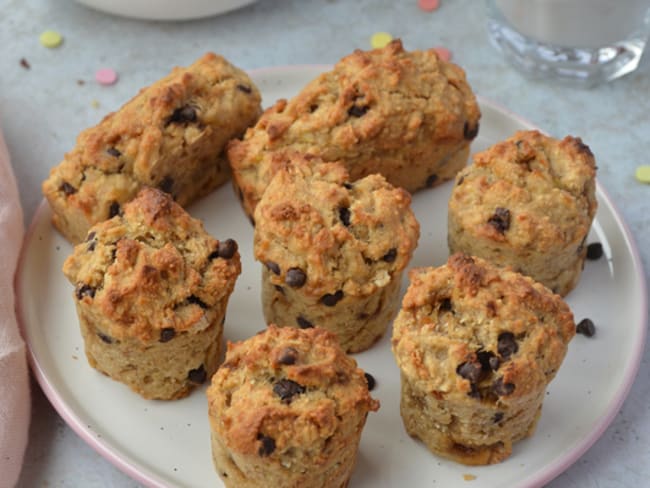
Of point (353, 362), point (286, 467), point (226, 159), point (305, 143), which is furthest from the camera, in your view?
point (226, 159)

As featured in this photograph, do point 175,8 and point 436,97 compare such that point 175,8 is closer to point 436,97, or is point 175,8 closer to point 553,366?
point 436,97

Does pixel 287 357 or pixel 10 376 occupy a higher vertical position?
pixel 287 357

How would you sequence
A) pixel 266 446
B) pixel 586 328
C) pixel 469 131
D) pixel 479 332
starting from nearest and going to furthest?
1. pixel 266 446
2. pixel 479 332
3. pixel 586 328
4. pixel 469 131

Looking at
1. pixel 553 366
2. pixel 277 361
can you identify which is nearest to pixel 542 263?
pixel 553 366

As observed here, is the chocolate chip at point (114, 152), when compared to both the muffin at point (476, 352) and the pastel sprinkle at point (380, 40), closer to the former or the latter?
the muffin at point (476, 352)

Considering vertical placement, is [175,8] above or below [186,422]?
above

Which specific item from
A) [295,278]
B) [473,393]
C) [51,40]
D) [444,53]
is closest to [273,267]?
[295,278]

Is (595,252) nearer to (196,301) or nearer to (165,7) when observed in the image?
(196,301)
